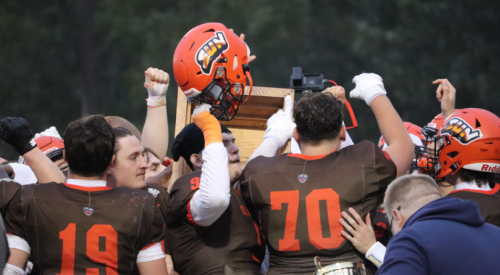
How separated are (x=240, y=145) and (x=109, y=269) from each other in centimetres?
248

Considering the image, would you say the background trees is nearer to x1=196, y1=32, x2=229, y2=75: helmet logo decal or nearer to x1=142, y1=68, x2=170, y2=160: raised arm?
x1=142, y1=68, x2=170, y2=160: raised arm

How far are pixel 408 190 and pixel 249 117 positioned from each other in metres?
2.61

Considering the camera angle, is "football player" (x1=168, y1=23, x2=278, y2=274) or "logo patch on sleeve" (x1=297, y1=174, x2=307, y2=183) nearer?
"logo patch on sleeve" (x1=297, y1=174, x2=307, y2=183)

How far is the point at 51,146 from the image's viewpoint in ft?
14.7

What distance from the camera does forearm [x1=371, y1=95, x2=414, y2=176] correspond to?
11.4 ft

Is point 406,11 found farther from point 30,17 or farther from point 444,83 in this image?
point 444,83

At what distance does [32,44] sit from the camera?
1920cm

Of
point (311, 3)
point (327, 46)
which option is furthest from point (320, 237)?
point (311, 3)

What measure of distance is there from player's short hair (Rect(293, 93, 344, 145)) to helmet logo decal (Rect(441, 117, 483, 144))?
1107mm

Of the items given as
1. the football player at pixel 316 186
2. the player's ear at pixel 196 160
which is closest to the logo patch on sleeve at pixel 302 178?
the football player at pixel 316 186

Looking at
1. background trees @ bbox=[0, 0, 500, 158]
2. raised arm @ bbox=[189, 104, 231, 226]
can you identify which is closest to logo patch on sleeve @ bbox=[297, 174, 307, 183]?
raised arm @ bbox=[189, 104, 231, 226]

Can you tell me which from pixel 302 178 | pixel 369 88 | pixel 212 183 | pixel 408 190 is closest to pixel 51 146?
pixel 212 183

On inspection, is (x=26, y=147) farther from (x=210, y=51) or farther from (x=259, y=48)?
(x=259, y=48)

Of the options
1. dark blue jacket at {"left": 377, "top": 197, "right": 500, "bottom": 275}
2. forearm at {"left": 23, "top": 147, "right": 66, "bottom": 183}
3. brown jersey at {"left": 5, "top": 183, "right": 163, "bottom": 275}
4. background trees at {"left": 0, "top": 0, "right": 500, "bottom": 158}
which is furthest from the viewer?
background trees at {"left": 0, "top": 0, "right": 500, "bottom": 158}
